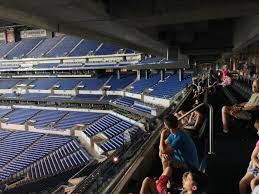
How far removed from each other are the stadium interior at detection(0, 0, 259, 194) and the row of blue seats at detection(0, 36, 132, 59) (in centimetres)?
19

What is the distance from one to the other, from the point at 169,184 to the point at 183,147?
0.45m

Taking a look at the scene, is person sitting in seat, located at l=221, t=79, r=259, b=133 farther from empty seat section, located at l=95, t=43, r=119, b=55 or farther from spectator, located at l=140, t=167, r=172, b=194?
empty seat section, located at l=95, t=43, r=119, b=55

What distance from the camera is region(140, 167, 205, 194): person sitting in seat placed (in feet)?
9.18

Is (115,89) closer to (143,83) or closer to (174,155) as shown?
(143,83)

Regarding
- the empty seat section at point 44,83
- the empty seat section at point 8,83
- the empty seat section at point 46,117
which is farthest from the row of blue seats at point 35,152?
the empty seat section at point 8,83

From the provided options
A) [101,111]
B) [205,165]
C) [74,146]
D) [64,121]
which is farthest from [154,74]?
[205,165]

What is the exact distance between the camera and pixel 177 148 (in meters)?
3.76

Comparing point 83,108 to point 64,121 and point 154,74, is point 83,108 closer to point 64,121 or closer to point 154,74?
point 64,121

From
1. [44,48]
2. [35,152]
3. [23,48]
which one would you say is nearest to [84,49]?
[44,48]

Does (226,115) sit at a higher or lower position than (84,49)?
lower

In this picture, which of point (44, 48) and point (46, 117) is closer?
point (46, 117)

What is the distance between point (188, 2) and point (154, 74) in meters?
28.4

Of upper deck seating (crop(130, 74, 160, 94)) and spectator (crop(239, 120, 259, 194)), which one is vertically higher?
spectator (crop(239, 120, 259, 194))

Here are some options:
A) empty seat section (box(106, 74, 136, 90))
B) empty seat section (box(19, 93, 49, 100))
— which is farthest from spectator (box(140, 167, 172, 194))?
empty seat section (box(19, 93, 49, 100))
